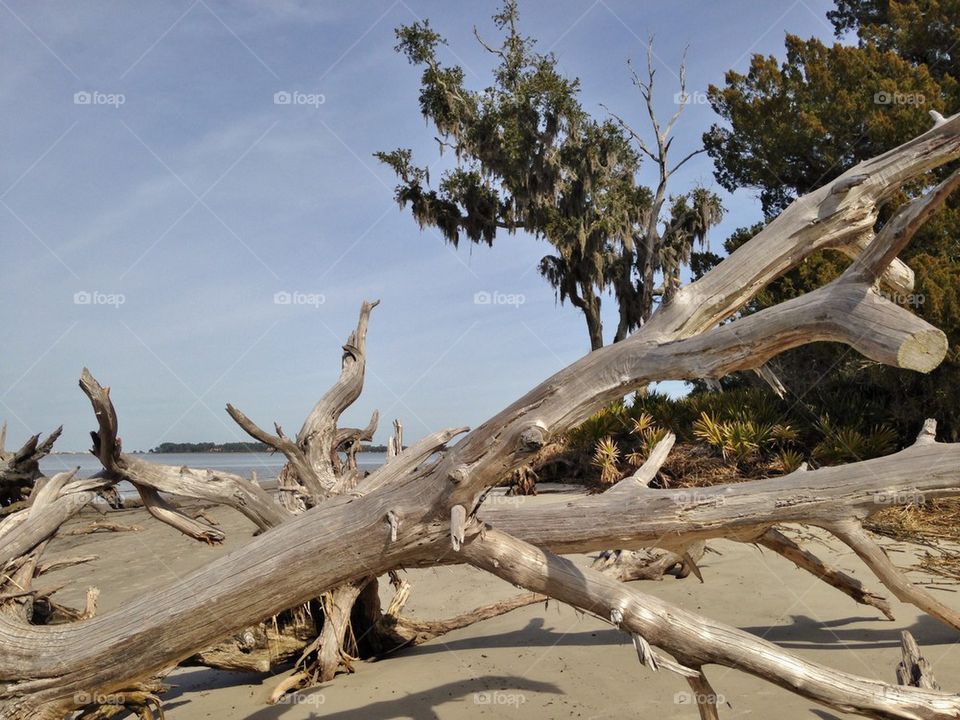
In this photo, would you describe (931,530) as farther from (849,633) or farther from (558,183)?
(558,183)

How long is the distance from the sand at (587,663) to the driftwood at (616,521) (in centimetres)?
52

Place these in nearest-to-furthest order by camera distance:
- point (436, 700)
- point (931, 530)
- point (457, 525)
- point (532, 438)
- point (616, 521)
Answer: point (532, 438) → point (457, 525) → point (616, 521) → point (436, 700) → point (931, 530)

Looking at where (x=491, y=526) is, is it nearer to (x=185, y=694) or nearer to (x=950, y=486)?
(x=950, y=486)

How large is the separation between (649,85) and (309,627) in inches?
802

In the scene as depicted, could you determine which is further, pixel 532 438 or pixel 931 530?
pixel 931 530

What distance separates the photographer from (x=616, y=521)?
158 inches

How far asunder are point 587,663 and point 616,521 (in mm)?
1804

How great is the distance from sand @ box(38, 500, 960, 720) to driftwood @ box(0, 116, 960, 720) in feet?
1.71

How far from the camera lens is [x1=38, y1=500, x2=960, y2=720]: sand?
4.56 meters

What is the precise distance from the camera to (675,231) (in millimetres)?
23266

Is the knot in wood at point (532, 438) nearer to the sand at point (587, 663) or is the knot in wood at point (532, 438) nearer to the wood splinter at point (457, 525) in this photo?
the wood splinter at point (457, 525)

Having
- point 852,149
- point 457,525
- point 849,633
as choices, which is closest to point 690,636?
point 457,525

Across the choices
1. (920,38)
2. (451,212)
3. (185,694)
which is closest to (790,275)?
(920,38)

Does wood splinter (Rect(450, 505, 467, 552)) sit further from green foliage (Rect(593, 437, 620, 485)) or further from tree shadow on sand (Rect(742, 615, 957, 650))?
green foliage (Rect(593, 437, 620, 485))
